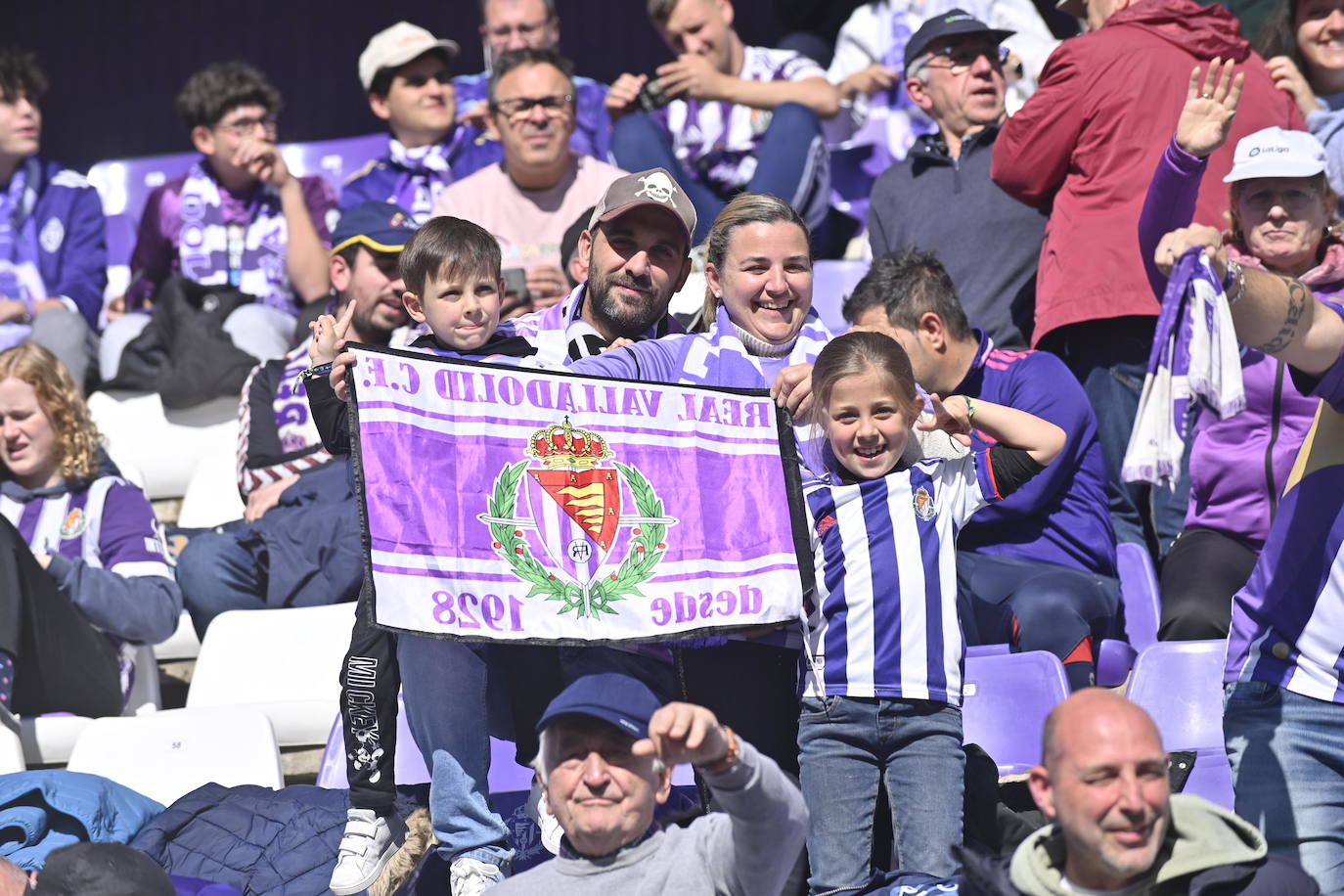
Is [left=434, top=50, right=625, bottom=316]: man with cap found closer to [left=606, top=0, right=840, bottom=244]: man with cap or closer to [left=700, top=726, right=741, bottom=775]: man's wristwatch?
[left=606, top=0, right=840, bottom=244]: man with cap

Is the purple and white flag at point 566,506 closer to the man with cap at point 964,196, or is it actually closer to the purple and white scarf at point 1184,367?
the purple and white scarf at point 1184,367

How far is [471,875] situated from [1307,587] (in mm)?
1703

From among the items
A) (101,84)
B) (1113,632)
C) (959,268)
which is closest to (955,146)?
(959,268)

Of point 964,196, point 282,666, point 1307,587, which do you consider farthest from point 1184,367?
point 282,666

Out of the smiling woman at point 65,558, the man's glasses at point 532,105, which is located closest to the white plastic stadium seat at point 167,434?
the smiling woman at point 65,558

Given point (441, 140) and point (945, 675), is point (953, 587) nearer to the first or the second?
point (945, 675)

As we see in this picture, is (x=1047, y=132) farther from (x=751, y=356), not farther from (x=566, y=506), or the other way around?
(x=566, y=506)

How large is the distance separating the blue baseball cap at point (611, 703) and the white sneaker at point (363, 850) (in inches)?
32.9

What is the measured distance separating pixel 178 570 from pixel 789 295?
2.56 m

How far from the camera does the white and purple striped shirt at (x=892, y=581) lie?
3.71 metres

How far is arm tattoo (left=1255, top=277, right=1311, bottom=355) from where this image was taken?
3355mm

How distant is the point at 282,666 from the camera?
213 inches

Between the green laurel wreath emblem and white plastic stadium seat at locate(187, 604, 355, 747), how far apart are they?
1680 millimetres

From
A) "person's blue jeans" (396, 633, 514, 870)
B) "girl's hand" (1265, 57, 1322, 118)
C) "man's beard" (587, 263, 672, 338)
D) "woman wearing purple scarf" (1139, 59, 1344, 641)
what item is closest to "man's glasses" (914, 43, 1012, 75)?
"girl's hand" (1265, 57, 1322, 118)
